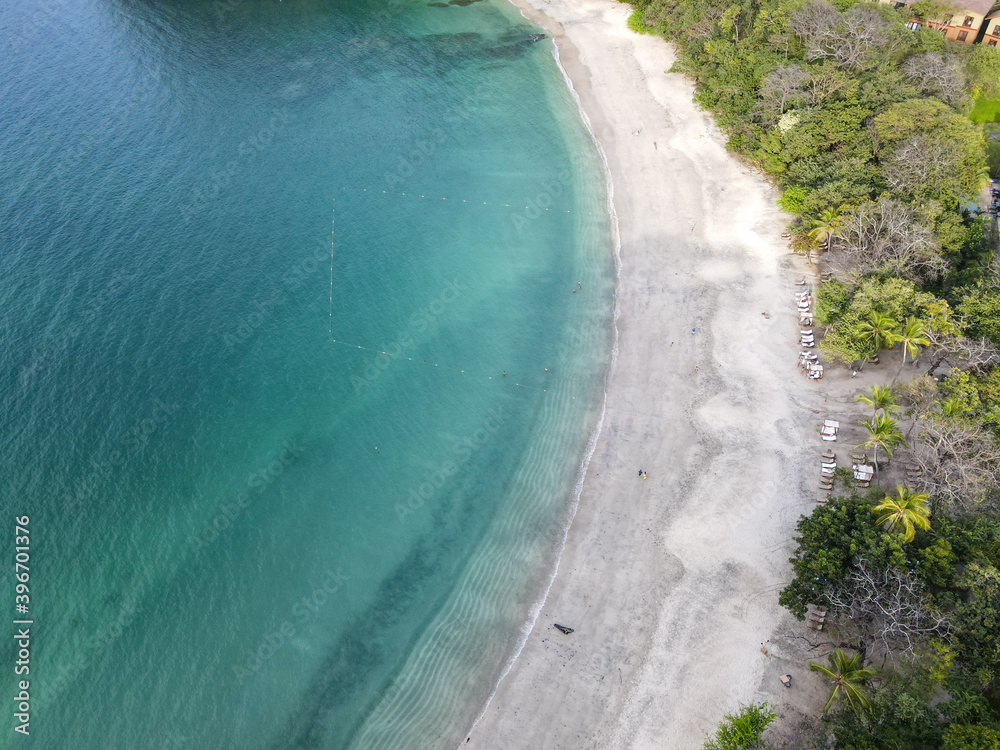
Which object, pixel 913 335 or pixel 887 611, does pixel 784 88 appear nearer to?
pixel 913 335

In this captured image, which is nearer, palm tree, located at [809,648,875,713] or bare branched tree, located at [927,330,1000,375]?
palm tree, located at [809,648,875,713]

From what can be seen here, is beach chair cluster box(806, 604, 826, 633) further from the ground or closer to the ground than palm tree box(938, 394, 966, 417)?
closer to the ground

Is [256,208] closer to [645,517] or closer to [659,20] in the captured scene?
[645,517]

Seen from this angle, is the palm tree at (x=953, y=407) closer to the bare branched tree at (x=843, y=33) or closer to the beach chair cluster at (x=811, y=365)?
the beach chair cluster at (x=811, y=365)

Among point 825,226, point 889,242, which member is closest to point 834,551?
point 889,242

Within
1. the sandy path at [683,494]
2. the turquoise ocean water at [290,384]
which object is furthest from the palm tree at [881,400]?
the turquoise ocean water at [290,384]

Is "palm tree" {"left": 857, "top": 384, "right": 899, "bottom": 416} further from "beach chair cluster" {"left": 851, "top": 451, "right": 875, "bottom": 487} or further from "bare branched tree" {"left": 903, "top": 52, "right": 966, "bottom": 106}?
"bare branched tree" {"left": 903, "top": 52, "right": 966, "bottom": 106}

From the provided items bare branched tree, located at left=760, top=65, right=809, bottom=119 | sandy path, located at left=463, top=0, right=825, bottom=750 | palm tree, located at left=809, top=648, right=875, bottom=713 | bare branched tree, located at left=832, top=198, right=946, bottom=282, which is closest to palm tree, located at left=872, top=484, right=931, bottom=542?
sandy path, located at left=463, top=0, right=825, bottom=750

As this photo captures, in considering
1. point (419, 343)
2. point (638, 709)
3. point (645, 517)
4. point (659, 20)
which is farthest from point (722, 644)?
point (659, 20)
